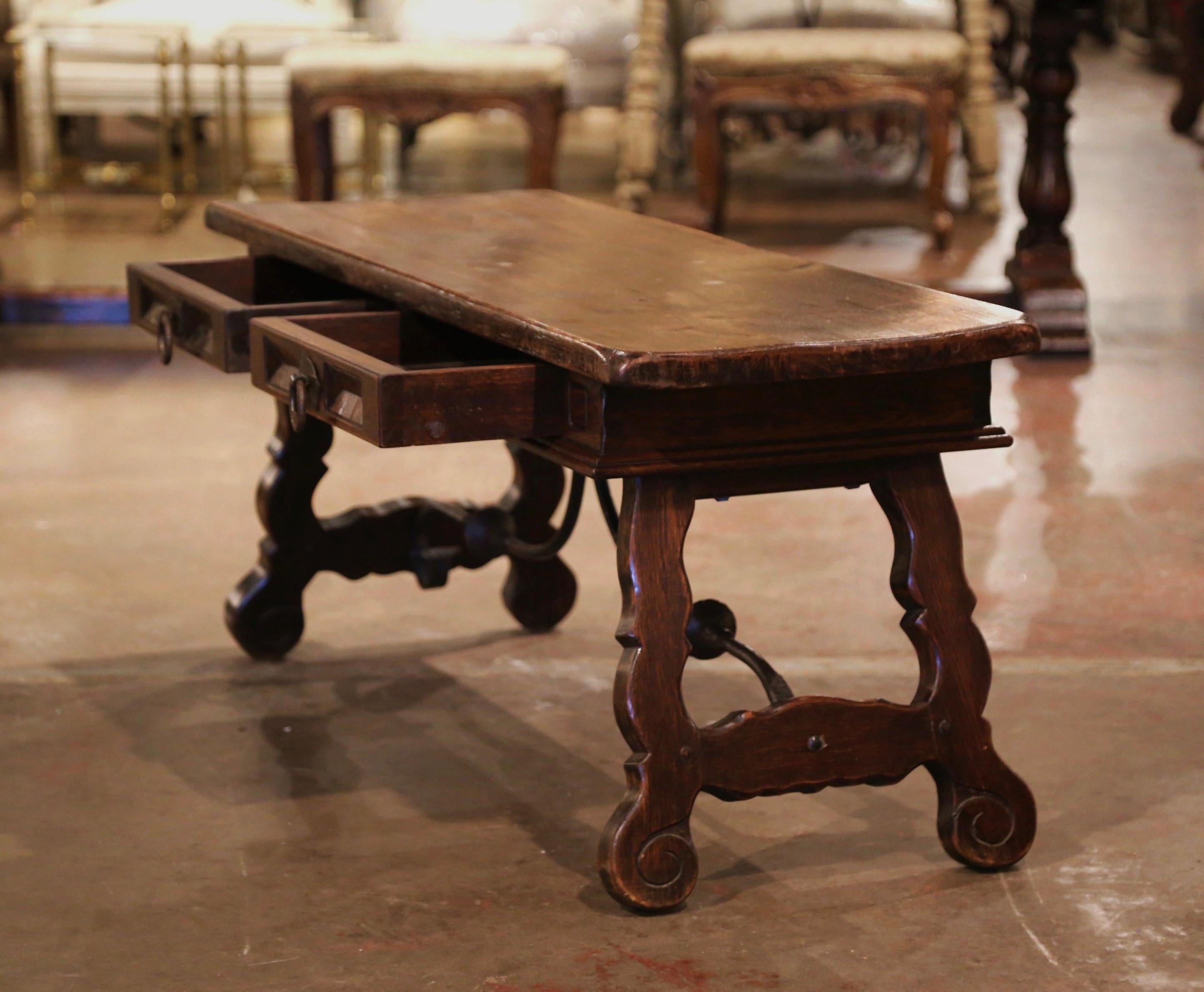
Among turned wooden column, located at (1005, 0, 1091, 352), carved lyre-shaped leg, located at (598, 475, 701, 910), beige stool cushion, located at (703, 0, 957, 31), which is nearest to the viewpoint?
carved lyre-shaped leg, located at (598, 475, 701, 910)

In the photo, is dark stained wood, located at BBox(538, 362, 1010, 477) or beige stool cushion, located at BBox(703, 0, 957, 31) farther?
beige stool cushion, located at BBox(703, 0, 957, 31)

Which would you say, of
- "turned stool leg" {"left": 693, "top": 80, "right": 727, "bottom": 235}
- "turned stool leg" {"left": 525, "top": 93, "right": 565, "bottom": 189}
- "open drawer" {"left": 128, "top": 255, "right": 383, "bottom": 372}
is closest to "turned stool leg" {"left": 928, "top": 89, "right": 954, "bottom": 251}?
"turned stool leg" {"left": 693, "top": 80, "right": 727, "bottom": 235}

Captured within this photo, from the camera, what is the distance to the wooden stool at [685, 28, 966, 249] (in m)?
5.55

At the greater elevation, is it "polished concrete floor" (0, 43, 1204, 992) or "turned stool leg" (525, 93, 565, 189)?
"turned stool leg" (525, 93, 565, 189)

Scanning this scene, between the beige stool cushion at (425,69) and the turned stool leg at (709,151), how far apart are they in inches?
17.7

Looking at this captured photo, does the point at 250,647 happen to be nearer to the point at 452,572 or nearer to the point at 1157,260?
the point at 452,572

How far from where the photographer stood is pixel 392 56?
5.64 meters

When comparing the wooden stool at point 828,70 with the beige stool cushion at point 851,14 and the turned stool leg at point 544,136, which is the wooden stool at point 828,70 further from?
the beige stool cushion at point 851,14

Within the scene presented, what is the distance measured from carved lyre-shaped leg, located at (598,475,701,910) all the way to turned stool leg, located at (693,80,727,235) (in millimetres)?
3775

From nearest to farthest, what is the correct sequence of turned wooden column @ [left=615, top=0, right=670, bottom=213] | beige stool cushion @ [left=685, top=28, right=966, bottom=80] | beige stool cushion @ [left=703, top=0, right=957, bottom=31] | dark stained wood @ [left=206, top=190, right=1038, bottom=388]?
dark stained wood @ [left=206, top=190, right=1038, bottom=388], beige stool cushion @ [left=685, top=28, right=966, bottom=80], turned wooden column @ [left=615, top=0, right=670, bottom=213], beige stool cushion @ [left=703, top=0, right=957, bottom=31]

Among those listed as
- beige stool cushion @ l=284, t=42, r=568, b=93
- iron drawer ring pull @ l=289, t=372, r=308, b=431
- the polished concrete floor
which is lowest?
the polished concrete floor

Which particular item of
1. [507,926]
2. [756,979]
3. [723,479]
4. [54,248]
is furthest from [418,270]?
[54,248]

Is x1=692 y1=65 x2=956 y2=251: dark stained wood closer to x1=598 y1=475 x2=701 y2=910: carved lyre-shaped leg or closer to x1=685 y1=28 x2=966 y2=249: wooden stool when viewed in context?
x1=685 y1=28 x2=966 y2=249: wooden stool

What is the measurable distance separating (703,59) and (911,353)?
3878mm
